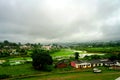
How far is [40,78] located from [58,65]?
40.1 ft

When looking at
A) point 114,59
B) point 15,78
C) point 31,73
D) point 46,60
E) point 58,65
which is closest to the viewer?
point 15,78

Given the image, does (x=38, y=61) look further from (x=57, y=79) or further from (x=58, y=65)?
(x=57, y=79)

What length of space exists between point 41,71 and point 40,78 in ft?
23.5

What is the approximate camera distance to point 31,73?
42.9m

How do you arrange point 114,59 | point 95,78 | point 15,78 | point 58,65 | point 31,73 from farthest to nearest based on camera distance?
point 114,59 → point 58,65 → point 31,73 → point 15,78 → point 95,78

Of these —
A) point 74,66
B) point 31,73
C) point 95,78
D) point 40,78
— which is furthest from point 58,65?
point 95,78

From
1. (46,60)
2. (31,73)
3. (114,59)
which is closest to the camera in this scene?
(31,73)

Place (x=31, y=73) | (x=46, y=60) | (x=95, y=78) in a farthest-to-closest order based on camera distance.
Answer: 1. (x=46, y=60)
2. (x=31, y=73)
3. (x=95, y=78)

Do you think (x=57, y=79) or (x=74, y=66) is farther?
(x=74, y=66)

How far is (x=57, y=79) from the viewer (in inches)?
1426

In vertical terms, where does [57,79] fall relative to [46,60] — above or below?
below

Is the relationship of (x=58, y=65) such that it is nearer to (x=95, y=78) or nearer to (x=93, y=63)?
(x=93, y=63)

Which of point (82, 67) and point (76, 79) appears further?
point (82, 67)

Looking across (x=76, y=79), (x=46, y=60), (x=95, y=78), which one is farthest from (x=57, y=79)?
(x=46, y=60)
